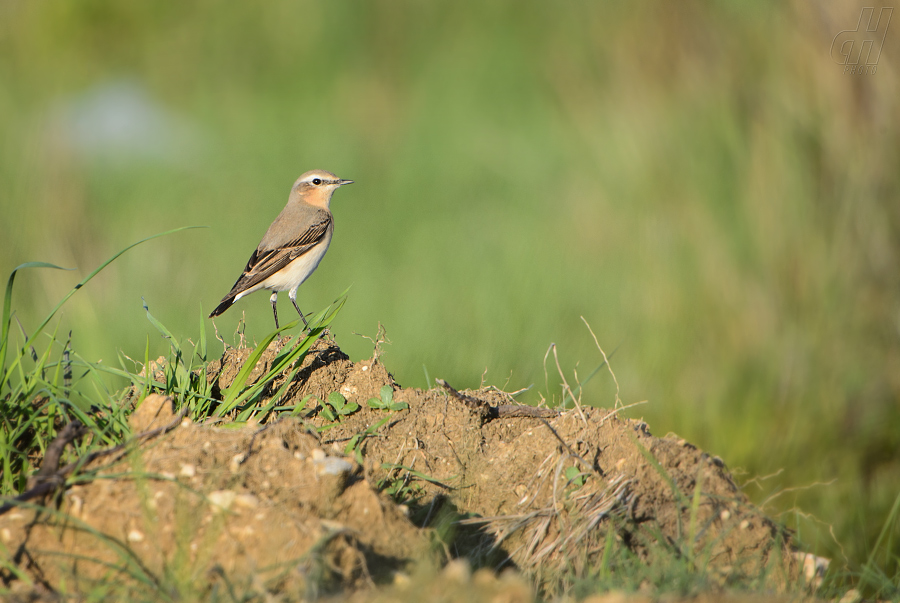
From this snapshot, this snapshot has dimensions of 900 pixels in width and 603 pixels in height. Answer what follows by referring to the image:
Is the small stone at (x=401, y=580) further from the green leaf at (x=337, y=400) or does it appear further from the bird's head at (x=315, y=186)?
the bird's head at (x=315, y=186)

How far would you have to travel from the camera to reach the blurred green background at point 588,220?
5.65 m

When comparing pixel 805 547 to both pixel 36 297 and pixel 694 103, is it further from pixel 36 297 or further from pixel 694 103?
pixel 36 297

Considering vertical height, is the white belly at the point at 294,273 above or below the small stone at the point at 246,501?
below

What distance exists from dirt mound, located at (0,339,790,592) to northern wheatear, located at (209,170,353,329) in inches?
66.4

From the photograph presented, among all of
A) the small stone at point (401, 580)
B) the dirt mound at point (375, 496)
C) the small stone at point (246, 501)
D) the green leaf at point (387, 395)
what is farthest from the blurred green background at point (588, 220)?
the small stone at point (246, 501)

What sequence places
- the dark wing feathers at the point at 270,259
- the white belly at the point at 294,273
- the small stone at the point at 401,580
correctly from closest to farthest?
the small stone at the point at 401,580 < the dark wing feathers at the point at 270,259 < the white belly at the point at 294,273

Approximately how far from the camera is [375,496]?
8.86ft

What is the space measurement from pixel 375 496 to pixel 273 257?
3189 millimetres

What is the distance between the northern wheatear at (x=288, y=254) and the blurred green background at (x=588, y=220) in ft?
3.03

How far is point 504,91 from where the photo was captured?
44.3ft

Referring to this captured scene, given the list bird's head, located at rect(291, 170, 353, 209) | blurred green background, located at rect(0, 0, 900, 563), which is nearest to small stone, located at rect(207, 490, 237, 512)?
blurred green background, located at rect(0, 0, 900, 563)

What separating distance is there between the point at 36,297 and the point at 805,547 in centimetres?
692

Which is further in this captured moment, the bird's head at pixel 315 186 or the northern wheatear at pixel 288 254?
the bird's head at pixel 315 186

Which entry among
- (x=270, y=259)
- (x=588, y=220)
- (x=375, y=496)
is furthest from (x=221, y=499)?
(x=588, y=220)
